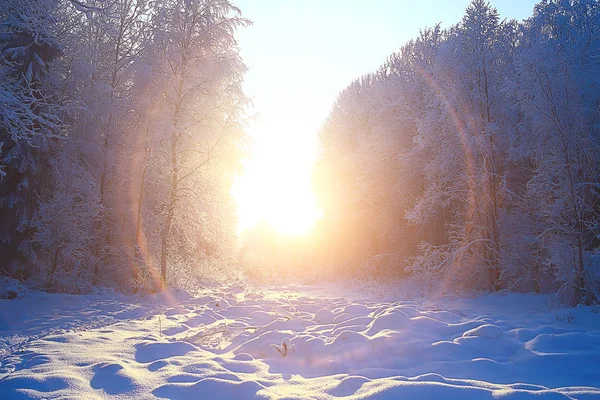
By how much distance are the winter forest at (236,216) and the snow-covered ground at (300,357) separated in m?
0.03

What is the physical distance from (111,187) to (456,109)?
11.1 meters

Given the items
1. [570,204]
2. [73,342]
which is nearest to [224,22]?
[73,342]

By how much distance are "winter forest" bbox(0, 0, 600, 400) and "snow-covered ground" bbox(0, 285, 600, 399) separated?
0.09 ft

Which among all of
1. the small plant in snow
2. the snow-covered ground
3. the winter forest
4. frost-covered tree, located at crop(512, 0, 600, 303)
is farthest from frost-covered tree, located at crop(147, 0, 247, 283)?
frost-covered tree, located at crop(512, 0, 600, 303)

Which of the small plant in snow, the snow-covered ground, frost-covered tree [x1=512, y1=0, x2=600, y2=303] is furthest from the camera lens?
frost-covered tree [x1=512, y1=0, x2=600, y2=303]

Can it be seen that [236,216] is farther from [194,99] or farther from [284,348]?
[284,348]

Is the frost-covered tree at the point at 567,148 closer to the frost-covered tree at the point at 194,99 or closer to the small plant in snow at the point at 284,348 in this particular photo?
the small plant in snow at the point at 284,348

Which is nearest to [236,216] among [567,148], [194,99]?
[194,99]

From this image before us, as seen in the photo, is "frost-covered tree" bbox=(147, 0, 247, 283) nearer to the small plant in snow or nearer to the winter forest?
the winter forest

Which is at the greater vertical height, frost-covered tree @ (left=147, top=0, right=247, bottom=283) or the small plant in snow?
frost-covered tree @ (left=147, top=0, right=247, bottom=283)

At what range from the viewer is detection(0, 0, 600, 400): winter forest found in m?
3.30

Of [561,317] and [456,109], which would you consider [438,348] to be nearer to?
[561,317]

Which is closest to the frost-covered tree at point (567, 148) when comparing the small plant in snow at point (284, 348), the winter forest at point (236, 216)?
the winter forest at point (236, 216)

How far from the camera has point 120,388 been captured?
108 inches
